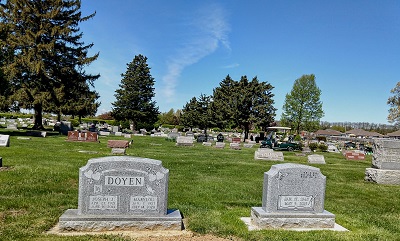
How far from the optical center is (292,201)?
6.29 metres

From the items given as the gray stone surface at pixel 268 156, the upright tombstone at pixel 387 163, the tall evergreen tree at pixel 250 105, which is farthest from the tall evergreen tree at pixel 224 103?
the upright tombstone at pixel 387 163

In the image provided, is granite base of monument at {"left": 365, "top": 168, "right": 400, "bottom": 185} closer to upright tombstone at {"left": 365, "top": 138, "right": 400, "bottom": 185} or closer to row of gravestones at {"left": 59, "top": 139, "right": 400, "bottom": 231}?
upright tombstone at {"left": 365, "top": 138, "right": 400, "bottom": 185}

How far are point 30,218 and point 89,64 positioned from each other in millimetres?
33195

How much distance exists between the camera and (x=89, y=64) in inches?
1439

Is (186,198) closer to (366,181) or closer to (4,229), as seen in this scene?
(4,229)

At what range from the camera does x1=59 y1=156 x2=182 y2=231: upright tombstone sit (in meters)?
5.63

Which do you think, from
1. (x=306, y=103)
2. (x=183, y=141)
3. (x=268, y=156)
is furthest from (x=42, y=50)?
(x=306, y=103)

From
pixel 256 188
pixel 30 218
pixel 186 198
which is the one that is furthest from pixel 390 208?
pixel 30 218

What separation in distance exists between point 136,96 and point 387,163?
4703cm

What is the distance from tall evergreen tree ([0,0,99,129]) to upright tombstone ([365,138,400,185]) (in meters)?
31.2

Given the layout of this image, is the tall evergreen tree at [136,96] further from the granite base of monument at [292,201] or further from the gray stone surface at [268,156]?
the granite base of monument at [292,201]

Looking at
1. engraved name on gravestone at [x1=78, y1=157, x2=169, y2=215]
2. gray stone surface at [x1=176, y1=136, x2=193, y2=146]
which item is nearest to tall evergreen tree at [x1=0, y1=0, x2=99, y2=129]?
gray stone surface at [x1=176, y1=136, x2=193, y2=146]

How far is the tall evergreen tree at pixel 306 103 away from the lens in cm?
5397

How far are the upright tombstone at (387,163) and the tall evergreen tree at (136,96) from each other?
45.6 m
